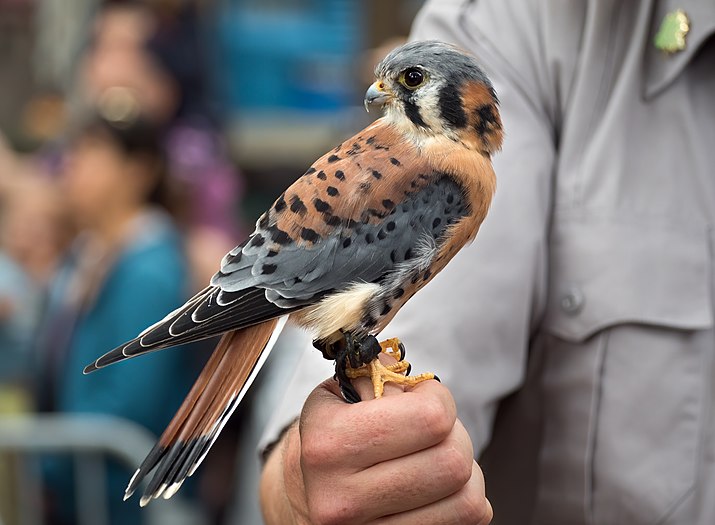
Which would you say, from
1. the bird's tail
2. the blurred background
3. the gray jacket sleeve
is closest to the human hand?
the bird's tail

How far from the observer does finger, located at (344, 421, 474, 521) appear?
1.61 metres

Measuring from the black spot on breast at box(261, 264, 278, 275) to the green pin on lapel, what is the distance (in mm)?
907

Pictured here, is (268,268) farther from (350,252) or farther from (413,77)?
(413,77)

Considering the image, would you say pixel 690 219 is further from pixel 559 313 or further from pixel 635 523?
pixel 635 523

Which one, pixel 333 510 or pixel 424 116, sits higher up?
pixel 424 116

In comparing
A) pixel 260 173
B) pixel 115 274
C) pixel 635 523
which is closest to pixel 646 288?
pixel 635 523

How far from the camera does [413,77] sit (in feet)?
5.59

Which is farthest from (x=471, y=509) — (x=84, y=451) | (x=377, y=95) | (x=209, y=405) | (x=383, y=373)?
(x=84, y=451)

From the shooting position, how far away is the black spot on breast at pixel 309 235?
167 cm

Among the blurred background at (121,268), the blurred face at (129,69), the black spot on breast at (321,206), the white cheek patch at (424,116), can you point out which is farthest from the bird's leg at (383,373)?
the blurred face at (129,69)

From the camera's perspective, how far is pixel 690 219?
205 cm

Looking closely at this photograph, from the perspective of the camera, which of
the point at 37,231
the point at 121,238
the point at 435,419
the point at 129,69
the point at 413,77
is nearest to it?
the point at 435,419

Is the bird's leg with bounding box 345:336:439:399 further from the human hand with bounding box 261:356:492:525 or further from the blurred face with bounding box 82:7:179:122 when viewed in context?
the blurred face with bounding box 82:7:179:122

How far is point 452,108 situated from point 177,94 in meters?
3.84
